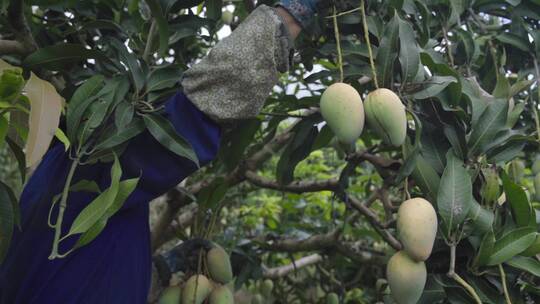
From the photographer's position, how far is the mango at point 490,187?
882 millimetres

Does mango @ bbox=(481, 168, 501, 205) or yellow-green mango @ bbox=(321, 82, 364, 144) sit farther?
mango @ bbox=(481, 168, 501, 205)

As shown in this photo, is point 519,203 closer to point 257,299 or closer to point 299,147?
point 299,147

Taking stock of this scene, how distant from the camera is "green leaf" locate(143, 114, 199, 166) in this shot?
0.81 m

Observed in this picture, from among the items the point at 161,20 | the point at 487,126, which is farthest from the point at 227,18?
the point at 487,126

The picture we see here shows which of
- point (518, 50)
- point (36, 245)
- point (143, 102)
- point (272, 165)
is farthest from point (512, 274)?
point (272, 165)

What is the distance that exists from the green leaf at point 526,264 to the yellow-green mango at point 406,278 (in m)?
0.17

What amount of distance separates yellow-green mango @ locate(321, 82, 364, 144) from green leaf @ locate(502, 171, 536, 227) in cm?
25

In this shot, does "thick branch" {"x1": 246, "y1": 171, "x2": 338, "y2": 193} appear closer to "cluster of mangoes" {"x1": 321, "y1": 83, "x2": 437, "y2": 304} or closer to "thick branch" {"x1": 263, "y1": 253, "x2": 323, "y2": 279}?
"thick branch" {"x1": 263, "y1": 253, "x2": 323, "y2": 279}

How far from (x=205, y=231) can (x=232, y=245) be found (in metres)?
0.23

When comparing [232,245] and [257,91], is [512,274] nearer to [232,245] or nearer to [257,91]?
[257,91]

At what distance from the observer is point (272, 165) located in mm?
2562

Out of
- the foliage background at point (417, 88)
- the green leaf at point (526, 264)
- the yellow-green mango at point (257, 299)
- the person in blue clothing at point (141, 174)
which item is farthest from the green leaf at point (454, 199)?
the yellow-green mango at point (257, 299)

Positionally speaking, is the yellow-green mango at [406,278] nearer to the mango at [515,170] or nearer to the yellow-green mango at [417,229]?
the yellow-green mango at [417,229]

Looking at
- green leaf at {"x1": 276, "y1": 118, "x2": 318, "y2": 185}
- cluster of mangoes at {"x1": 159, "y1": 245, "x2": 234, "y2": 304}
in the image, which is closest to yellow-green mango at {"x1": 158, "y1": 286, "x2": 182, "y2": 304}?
cluster of mangoes at {"x1": 159, "y1": 245, "x2": 234, "y2": 304}
